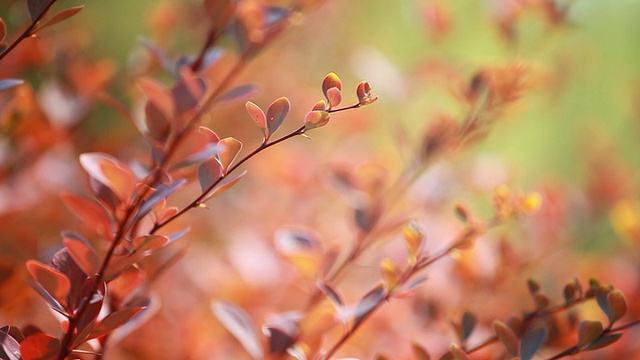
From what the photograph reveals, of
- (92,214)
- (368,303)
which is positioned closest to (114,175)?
(92,214)

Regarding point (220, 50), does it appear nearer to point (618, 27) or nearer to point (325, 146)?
point (325, 146)

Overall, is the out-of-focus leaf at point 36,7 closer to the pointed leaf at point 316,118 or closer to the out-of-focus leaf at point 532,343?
the pointed leaf at point 316,118

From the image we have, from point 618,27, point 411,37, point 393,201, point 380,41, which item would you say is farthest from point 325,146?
point 618,27

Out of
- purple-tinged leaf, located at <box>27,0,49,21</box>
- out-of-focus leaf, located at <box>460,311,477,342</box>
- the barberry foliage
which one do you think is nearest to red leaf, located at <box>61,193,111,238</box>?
the barberry foliage

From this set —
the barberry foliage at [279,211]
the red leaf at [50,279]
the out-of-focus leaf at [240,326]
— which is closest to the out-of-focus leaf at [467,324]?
the barberry foliage at [279,211]

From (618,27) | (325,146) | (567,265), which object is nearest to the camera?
(567,265)

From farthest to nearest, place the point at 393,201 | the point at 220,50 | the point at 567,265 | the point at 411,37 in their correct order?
the point at 411,37, the point at 567,265, the point at 393,201, the point at 220,50
